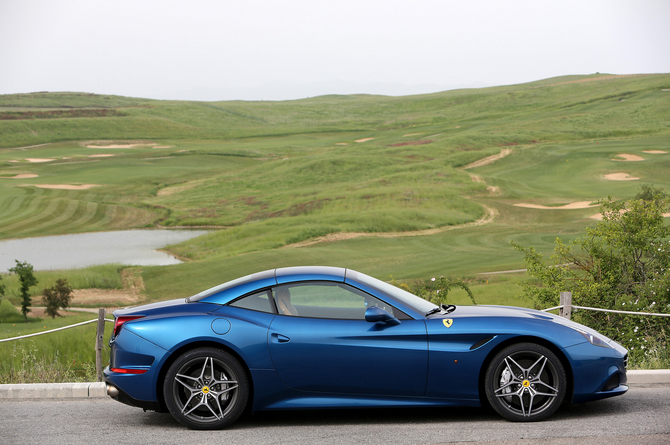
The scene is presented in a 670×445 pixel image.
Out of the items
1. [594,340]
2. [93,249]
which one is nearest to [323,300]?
[594,340]

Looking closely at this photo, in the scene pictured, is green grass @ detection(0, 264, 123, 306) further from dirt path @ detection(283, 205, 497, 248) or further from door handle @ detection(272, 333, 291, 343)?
door handle @ detection(272, 333, 291, 343)

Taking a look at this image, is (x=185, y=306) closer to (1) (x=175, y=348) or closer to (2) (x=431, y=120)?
(1) (x=175, y=348)

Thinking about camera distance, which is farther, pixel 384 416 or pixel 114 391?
pixel 384 416

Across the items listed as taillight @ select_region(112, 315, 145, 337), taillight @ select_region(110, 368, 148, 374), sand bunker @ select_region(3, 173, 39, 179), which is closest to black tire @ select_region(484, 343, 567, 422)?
taillight @ select_region(110, 368, 148, 374)

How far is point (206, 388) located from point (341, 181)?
168ft

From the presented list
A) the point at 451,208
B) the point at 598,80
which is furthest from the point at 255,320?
the point at 598,80

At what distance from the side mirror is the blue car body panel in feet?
0.31

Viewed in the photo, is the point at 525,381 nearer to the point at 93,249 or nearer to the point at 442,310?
the point at 442,310

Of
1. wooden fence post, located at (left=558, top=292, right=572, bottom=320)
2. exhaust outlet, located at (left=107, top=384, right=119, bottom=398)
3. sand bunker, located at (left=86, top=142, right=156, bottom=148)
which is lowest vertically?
exhaust outlet, located at (left=107, top=384, right=119, bottom=398)

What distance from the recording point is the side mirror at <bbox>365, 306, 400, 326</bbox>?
483 cm

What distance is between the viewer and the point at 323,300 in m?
5.22

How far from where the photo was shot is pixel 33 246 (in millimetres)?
37469

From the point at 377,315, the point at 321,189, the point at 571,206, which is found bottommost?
the point at 377,315

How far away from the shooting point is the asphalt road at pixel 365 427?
15.2 feet
